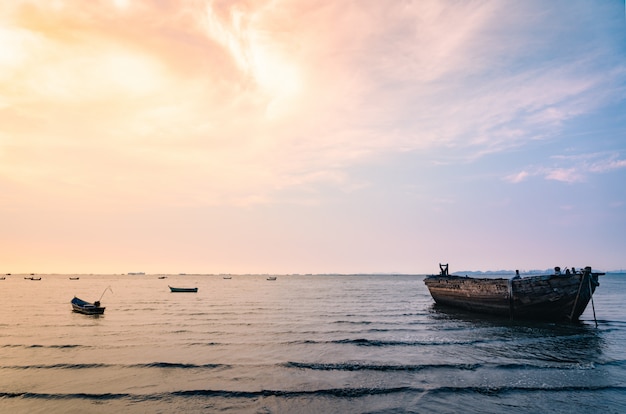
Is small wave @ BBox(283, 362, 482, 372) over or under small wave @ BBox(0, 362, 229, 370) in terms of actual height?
over

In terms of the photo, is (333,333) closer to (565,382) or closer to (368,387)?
(368,387)

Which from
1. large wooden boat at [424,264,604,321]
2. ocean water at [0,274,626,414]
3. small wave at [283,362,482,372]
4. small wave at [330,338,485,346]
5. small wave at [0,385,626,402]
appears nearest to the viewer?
ocean water at [0,274,626,414]

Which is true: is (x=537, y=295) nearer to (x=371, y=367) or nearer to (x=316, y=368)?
(x=371, y=367)

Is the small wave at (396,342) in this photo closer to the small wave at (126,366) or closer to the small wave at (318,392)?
the small wave at (318,392)

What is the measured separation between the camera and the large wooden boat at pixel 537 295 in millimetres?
25062

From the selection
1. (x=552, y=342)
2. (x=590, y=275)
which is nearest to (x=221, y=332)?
(x=552, y=342)

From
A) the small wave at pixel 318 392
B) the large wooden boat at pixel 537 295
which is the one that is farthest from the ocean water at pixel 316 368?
the large wooden boat at pixel 537 295

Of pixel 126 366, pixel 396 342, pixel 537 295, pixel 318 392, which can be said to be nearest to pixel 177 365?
pixel 126 366

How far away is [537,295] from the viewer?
26.6m

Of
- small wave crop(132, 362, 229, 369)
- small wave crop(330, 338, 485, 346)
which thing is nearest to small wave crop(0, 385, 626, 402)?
small wave crop(132, 362, 229, 369)

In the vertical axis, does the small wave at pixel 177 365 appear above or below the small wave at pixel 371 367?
below

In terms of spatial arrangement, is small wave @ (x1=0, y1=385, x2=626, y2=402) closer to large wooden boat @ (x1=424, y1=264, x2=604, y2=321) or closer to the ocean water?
the ocean water

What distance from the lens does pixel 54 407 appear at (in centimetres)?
1144

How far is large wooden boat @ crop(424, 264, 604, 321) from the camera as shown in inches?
987
